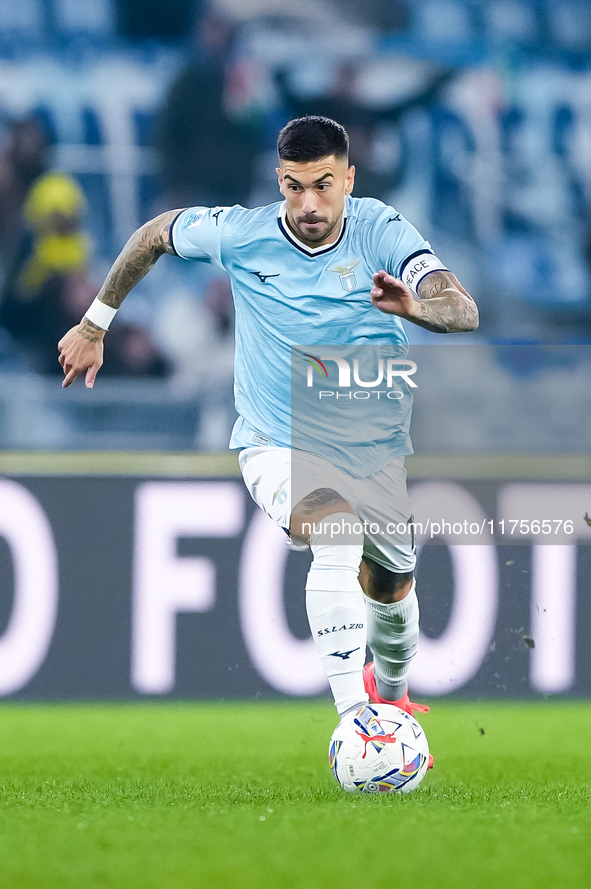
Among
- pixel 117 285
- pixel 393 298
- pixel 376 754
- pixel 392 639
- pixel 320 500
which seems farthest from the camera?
pixel 117 285

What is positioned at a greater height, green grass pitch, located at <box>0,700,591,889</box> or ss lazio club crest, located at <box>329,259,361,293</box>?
ss lazio club crest, located at <box>329,259,361,293</box>

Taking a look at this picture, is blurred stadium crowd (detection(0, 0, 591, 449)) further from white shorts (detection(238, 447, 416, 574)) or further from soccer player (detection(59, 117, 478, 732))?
white shorts (detection(238, 447, 416, 574))

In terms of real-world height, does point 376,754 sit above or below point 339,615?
below

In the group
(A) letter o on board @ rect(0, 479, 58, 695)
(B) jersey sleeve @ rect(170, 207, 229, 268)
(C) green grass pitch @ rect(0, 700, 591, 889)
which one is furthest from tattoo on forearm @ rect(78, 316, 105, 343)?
(A) letter o on board @ rect(0, 479, 58, 695)

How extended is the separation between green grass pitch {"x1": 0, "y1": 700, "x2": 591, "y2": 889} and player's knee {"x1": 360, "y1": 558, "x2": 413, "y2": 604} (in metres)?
0.54

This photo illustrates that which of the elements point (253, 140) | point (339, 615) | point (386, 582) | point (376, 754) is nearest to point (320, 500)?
point (339, 615)

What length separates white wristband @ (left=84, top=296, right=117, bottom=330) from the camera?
3.58 meters

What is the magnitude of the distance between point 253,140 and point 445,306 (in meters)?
5.13

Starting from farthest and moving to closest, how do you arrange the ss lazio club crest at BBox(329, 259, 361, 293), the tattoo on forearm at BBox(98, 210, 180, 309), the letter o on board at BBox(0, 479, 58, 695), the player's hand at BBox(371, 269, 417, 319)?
the letter o on board at BBox(0, 479, 58, 695) → the tattoo on forearm at BBox(98, 210, 180, 309) → the ss lazio club crest at BBox(329, 259, 361, 293) → the player's hand at BBox(371, 269, 417, 319)

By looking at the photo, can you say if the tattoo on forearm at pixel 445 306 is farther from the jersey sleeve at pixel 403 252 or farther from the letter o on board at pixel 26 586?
the letter o on board at pixel 26 586

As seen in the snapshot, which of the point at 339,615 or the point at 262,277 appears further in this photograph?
the point at 262,277

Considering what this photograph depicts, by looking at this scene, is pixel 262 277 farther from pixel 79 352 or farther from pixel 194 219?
pixel 79 352

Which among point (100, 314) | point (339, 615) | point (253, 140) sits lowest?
point (339, 615)

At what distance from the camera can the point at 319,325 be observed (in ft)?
11.3
